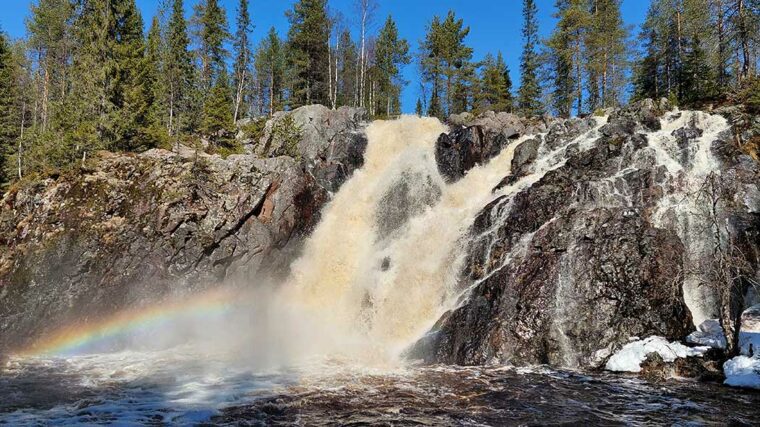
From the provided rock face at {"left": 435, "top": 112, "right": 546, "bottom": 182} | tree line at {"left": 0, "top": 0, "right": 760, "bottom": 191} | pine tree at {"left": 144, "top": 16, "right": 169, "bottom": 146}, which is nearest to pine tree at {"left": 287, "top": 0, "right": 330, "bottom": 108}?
tree line at {"left": 0, "top": 0, "right": 760, "bottom": 191}

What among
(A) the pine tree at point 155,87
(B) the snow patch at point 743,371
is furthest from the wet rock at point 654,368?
(A) the pine tree at point 155,87

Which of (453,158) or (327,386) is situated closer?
(327,386)

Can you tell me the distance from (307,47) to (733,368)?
4851 cm

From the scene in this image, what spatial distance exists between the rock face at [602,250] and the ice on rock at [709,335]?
359 mm

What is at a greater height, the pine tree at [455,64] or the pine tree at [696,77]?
the pine tree at [455,64]

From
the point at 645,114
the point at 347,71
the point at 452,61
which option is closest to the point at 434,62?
the point at 452,61

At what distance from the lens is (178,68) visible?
42531 millimetres

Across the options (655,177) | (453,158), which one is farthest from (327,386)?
(453,158)

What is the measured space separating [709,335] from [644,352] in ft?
8.33

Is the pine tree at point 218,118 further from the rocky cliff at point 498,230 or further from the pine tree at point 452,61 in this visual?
the pine tree at point 452,61

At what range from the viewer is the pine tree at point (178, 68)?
4112 centimetres

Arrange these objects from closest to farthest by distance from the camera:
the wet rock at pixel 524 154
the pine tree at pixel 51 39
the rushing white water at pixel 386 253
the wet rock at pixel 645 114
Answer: the rushing white water at pixel 386 253
the wet rock at pixel 645 114
the wet rock at pixel 524 154
the pine tree at pixel 51 39

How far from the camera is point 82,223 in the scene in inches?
894

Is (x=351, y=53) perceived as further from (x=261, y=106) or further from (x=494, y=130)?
(x=494, y=130)
